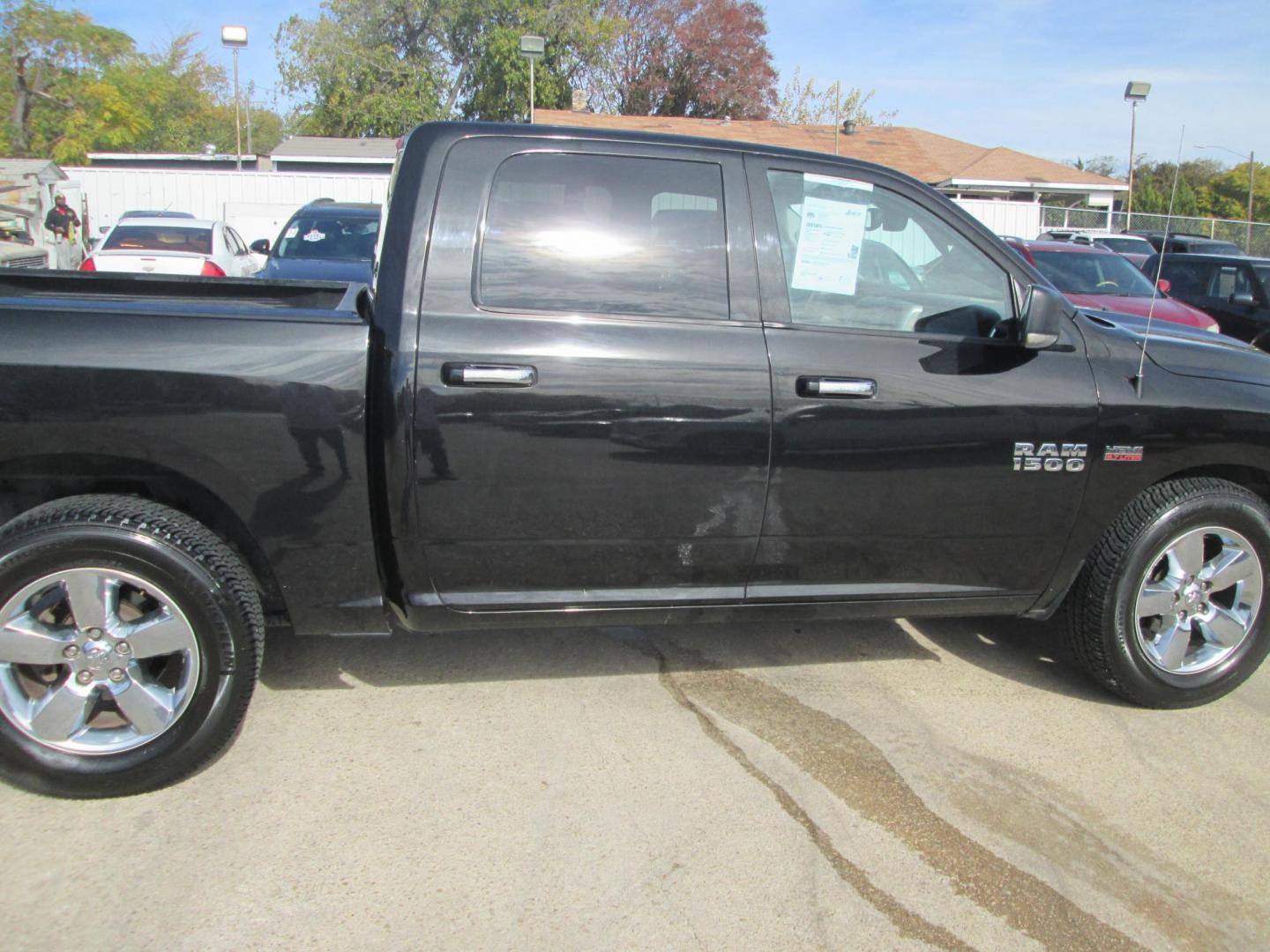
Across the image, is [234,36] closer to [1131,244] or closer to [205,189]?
[205,189]

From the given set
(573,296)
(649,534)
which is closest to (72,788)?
(649,534)

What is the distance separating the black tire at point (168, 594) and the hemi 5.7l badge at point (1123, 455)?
2814 millimetres

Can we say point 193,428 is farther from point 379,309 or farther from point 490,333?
point 490,333

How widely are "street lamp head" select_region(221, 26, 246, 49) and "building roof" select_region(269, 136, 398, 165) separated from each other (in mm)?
7978

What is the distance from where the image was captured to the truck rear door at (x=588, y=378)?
116 inches

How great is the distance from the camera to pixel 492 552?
10.0ft

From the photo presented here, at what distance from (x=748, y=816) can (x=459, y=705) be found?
3.74 feet

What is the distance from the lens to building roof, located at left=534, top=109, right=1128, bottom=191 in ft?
94.4

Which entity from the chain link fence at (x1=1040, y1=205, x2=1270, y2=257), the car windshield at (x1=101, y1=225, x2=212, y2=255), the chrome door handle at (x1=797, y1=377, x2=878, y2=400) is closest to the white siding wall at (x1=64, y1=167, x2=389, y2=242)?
the car windshield at (x1=101, y1=225, x2=212, y2=255)

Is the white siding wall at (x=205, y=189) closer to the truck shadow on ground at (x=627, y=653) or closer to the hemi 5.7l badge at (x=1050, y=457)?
the truck shadow on ground at (x=627, y=653)

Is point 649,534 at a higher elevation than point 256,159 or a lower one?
lower

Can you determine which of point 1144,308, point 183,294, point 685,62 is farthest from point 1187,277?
point 685,62

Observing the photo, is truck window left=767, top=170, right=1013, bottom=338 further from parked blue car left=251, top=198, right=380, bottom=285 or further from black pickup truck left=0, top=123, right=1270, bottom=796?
parked blue car left=251, top=198, right=380, bottom=285

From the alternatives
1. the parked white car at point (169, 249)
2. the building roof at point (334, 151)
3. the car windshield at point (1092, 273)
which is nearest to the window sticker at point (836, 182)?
the car windshield at point (1092, 273)
